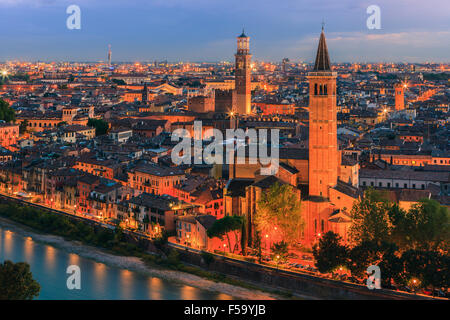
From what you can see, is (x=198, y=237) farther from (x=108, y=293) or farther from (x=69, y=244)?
(x=69, y=244)

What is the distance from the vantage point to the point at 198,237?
12.0 meters

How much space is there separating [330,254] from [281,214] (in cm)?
138

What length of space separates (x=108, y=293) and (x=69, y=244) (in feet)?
10.7

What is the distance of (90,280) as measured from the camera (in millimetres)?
11250

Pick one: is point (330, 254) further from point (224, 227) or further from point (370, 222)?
point (224, 227)

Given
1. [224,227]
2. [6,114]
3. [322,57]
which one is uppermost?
[322,57]

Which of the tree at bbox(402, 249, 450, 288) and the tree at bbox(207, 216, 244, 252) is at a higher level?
the tree at bbox(207, 216, 244, 252)

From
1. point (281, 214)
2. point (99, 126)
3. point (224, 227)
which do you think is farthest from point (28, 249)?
point (99, 126)
